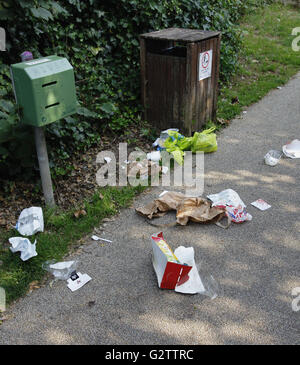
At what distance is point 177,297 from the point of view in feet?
9.53

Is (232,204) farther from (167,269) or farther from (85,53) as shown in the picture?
(85,53)

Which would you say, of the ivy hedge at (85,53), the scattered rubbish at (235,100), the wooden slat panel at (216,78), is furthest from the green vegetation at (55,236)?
the scattered rubbish at (235,100)

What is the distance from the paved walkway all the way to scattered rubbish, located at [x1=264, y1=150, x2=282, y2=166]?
52cm

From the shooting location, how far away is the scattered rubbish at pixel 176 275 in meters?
2.89

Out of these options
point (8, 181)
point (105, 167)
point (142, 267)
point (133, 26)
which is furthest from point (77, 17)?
point (142, 267)

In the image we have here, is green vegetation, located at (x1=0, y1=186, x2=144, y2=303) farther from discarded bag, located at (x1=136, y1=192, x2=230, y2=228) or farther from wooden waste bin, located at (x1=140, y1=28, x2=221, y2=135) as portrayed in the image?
wooden waste bin, located at (x1=140, y1=28, x2=221, y2=135)

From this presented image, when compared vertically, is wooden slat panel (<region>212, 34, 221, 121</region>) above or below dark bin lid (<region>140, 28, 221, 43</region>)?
below

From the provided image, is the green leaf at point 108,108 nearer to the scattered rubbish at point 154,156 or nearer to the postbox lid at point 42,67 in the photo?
the scattered rubbish at point 154,156

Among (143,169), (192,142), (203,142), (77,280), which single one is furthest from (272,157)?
(77,280)

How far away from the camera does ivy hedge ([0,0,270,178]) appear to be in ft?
12.6

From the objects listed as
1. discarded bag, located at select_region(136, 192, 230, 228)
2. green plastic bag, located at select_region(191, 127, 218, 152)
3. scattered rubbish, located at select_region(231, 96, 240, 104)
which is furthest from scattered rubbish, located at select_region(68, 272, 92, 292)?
scattered rubbish, located at select_region(231, 96, 240, 104)

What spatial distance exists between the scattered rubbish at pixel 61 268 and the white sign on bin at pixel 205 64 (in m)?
2.88

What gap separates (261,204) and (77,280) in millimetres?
1944
